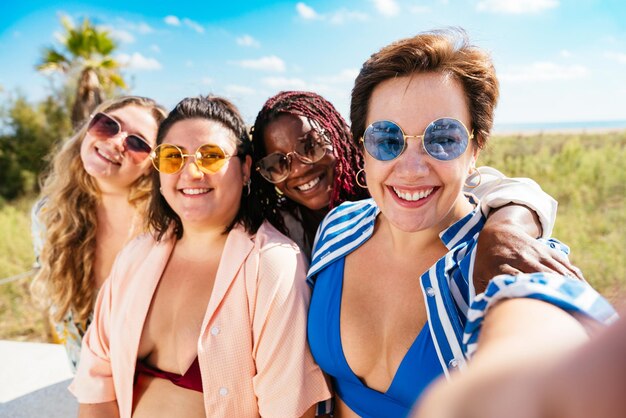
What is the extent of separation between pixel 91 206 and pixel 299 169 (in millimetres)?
1889

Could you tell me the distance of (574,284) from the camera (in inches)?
36.0

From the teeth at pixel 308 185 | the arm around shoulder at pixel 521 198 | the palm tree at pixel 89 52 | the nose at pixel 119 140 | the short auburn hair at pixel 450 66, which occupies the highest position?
the palm tree at pixel 89 52

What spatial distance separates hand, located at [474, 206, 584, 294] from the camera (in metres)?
1.32

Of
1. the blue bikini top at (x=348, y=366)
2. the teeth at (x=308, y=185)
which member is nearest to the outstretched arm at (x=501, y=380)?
the blue bikini top at (x=348, y=366)

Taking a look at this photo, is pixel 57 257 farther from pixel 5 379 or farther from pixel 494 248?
pixel 494 248

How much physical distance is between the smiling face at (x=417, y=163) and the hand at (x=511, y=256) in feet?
0.91

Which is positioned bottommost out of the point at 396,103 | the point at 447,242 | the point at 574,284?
the point at 447,242

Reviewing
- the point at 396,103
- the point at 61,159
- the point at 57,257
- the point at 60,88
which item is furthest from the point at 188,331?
the point at 60,88

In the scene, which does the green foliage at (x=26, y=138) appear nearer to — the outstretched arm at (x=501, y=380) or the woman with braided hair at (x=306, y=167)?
the woman with braided hair at (x=306, y=167)

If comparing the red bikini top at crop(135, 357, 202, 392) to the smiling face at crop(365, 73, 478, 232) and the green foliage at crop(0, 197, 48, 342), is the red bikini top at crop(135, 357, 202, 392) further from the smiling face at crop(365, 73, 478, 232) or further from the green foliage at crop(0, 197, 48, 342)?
the green foliage at crop(0, 197, 48, 342)

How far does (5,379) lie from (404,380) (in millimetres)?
3801

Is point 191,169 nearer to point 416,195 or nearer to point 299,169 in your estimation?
point 299,169

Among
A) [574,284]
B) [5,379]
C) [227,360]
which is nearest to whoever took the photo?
[574,284]

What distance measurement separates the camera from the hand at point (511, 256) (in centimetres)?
132
